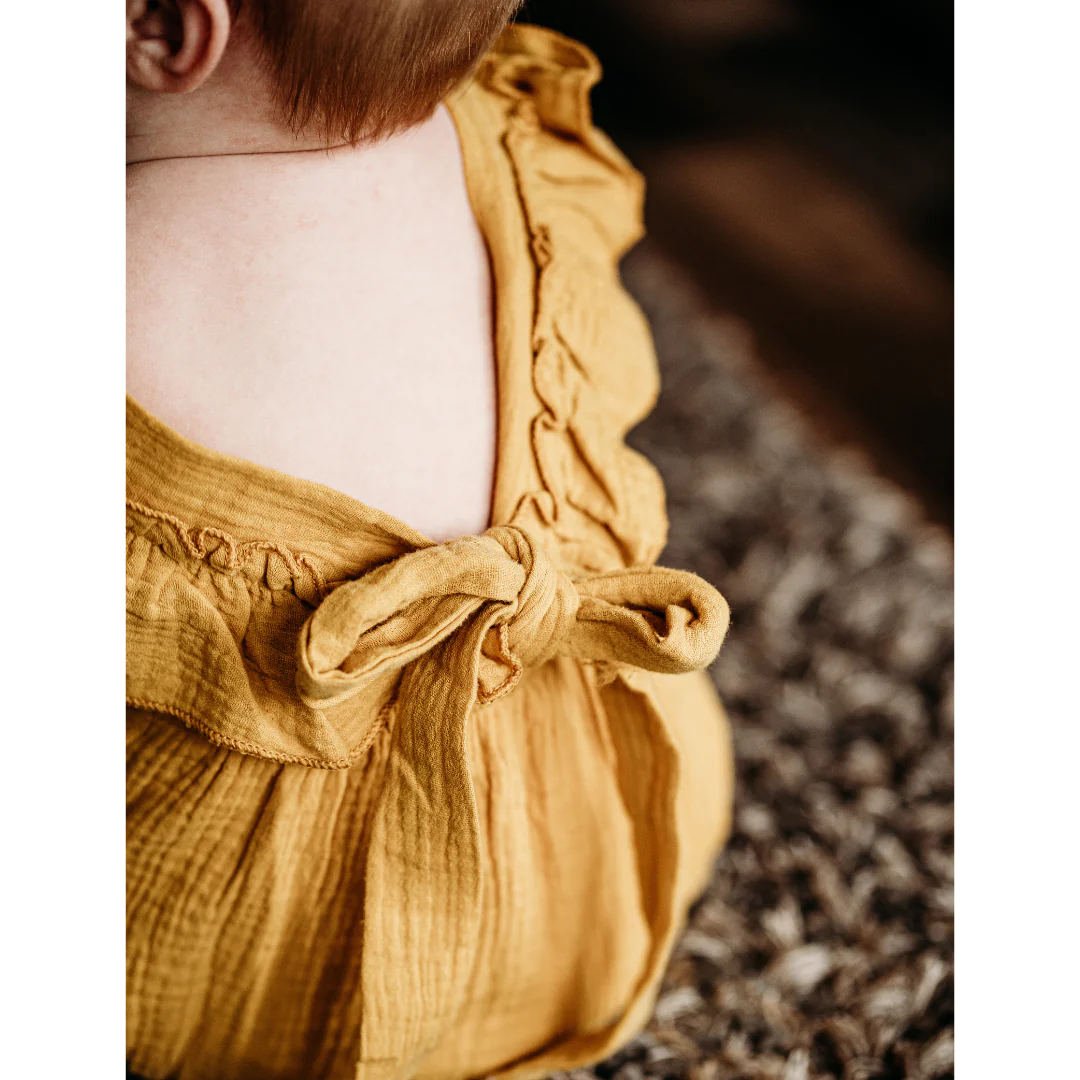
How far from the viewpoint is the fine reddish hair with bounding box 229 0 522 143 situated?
1.47 feet

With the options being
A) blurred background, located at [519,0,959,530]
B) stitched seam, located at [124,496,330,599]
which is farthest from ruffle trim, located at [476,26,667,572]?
blurred background, located at [519,0,959,530]

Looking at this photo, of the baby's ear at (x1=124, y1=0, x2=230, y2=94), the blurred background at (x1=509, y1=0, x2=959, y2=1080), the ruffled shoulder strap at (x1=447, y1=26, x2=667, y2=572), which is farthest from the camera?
the blurred background at (x1=509, y1=0, x2=959, y2=1080)

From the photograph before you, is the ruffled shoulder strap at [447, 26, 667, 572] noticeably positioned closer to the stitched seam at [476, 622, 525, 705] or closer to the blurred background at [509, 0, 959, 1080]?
the stitched seam at [476, 622, 525, 705]

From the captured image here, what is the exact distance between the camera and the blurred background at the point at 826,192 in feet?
4.13

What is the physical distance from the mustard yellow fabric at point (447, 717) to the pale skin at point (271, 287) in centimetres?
3

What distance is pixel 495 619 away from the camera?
1.61ft

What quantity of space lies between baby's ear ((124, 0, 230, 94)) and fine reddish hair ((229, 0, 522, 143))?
0.05ft

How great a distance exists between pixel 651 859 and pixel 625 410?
0.29m

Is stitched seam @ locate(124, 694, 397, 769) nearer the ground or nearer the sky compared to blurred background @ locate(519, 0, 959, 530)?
nearer the ground

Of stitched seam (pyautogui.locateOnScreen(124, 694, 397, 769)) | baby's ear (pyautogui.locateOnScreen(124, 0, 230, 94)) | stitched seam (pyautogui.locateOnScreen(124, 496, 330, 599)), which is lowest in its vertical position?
stitched seam (pyautogui.locateOnScreen(124, 694, 397, 769))

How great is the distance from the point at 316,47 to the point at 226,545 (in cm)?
23

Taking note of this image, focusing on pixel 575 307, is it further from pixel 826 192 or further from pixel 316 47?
pixel 826 192

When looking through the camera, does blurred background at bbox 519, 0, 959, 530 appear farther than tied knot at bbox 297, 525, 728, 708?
Yes

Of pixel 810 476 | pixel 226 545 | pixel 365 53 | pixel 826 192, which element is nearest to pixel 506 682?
pixel 226 545
